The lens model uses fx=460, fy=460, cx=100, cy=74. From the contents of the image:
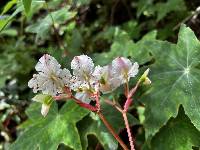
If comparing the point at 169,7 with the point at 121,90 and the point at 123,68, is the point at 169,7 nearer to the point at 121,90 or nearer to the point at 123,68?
the point at 121,90

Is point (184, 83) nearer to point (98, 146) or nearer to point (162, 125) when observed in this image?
point (162, 125)

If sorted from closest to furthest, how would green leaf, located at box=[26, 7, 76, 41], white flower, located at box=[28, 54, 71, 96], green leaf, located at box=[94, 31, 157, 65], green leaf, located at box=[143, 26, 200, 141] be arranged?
white flower, located at box=[28, 54, 71, 96]
green leaf, located at box=[143, 26, 200, 141]
green leaf, located at box=[94, 31, 157, 65]
green leaf, located at box=[26, 7, 76, 41]

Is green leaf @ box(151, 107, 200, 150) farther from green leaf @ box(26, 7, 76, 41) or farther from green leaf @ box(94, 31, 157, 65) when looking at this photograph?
green leaf @ box(26, 7, 76, 41)

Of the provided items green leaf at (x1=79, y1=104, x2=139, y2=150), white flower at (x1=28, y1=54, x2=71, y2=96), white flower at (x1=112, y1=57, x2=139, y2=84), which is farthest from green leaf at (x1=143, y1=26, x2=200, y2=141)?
white flower at (x1=28, y1=54, x2=71, y2=96)

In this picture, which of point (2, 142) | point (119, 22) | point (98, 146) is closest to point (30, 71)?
point (2, 142)

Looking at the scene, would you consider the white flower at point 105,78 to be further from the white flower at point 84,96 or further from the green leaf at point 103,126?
the green leaf at point 103,126

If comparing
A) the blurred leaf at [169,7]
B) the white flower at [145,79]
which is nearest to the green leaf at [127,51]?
the blurred leaf at [169,7]
